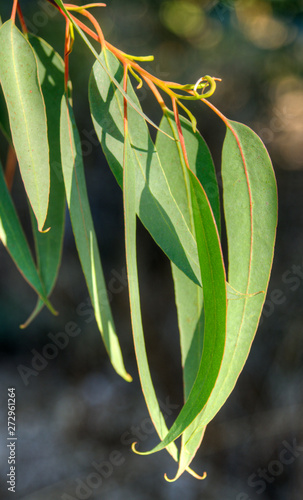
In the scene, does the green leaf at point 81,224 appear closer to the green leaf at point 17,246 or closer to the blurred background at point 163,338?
the green leaf at point 17,246

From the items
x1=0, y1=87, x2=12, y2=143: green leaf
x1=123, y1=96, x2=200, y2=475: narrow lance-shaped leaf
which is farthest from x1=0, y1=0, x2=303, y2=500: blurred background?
x1=123, y1=96, x2=200, y2=475: narrow lance-shaped leaf

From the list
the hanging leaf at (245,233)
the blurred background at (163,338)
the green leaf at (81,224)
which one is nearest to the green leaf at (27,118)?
the green leaf at (81,224)

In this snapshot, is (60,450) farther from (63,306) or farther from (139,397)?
(63,306)

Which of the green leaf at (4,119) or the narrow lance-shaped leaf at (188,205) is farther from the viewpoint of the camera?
the green leaf at (4,119)

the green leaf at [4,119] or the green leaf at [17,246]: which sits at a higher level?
the green leaf at [4,119]

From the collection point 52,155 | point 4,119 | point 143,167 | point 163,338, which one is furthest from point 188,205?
point 163,338

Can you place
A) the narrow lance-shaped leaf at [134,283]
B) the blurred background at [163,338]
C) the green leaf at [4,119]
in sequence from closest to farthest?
the narrow lance-shaped leaf at [134,283]
the green leaf at [4,119]
the blurred background at [163,338]

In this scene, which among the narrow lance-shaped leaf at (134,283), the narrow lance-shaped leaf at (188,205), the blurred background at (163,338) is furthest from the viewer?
the blurred background at (163,338)

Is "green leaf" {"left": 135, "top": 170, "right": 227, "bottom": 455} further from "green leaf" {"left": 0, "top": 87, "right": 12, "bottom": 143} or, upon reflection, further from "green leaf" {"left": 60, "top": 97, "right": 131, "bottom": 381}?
"green leaf" {"left": 0, "top": 87, "right": 12, "bottom": 143}
